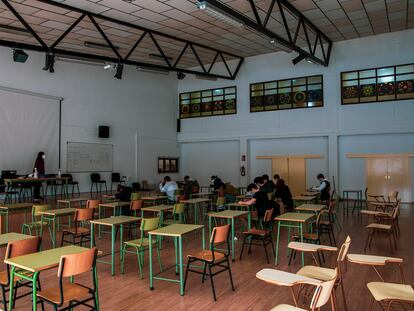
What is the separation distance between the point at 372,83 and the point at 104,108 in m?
10.6

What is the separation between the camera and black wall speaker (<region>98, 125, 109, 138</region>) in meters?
13.6

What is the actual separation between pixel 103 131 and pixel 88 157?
1.24m

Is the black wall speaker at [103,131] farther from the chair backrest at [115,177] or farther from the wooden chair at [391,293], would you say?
the wooden chair at [391,293]

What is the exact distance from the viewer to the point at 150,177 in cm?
1599

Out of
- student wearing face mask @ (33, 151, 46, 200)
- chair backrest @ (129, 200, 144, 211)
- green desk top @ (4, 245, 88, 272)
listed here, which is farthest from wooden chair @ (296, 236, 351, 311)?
student wearing face mask @ (33, 151, 46, 200)

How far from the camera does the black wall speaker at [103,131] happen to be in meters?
13.6

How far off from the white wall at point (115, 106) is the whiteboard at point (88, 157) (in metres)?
0.20

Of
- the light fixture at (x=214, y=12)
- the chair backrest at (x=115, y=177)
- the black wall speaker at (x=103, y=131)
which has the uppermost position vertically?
the light fixture at (x=214, y=12)

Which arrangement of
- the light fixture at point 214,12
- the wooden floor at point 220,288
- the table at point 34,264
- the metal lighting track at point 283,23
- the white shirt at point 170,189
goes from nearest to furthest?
the table at point 34,264, the wooden floor at point 220,288, the light fixture at point 214,12, the metal lighting track at point 283,23, the white shirt at point 170,189

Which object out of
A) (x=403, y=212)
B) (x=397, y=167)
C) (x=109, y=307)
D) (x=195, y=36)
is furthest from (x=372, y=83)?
(x=109, y=307)

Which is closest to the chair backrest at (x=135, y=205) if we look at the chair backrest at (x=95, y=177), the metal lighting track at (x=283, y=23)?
the metal lighting track at (x=283, y=23)

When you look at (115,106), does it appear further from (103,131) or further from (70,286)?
(70,286)

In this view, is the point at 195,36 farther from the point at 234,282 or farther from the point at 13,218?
the point at 234,282

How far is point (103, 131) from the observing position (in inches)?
540
